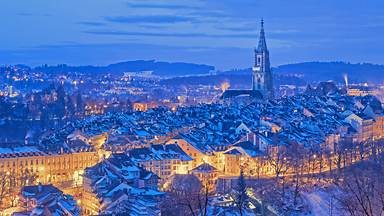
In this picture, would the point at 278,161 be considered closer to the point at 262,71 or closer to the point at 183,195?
the point at 183,195

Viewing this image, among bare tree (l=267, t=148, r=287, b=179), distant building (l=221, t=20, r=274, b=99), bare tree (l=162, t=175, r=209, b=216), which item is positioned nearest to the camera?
bare tree (l=162, t=175, r=209, b=216)

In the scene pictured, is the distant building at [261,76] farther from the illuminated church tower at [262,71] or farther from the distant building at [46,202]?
the distant building at [46,202]

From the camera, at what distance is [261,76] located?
2250 inches

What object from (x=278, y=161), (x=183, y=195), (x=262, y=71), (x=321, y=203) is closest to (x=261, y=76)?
(x=262, y=71)

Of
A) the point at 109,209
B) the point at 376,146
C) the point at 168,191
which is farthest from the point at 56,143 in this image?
the point at 376,146

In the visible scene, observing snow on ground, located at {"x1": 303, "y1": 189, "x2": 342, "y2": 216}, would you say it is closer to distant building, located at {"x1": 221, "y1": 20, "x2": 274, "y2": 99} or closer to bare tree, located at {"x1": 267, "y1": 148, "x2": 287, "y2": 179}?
bare tree, located at {"x1": 267, "y1": 148, "x2": 287, "y2": 179}

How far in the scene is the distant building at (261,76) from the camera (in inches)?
2219

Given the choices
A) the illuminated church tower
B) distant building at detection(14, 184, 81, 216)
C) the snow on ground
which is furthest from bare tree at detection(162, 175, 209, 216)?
the illuminated church tower

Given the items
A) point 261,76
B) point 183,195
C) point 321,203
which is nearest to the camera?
point 183,195

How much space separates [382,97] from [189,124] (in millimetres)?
36706

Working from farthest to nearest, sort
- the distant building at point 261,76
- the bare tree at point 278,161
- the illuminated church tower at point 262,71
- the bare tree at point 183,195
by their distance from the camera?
the illuminated church tower at point 262,71 → the distant building at point 261,76 → the bare tree at point 278,161 → the bare tree at point 183,195

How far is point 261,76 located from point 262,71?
0.44m

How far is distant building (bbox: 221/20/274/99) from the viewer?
56.4 meters

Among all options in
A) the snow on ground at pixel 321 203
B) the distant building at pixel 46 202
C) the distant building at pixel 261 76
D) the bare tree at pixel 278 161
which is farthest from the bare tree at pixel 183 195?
the distant building at pixel 261 76
